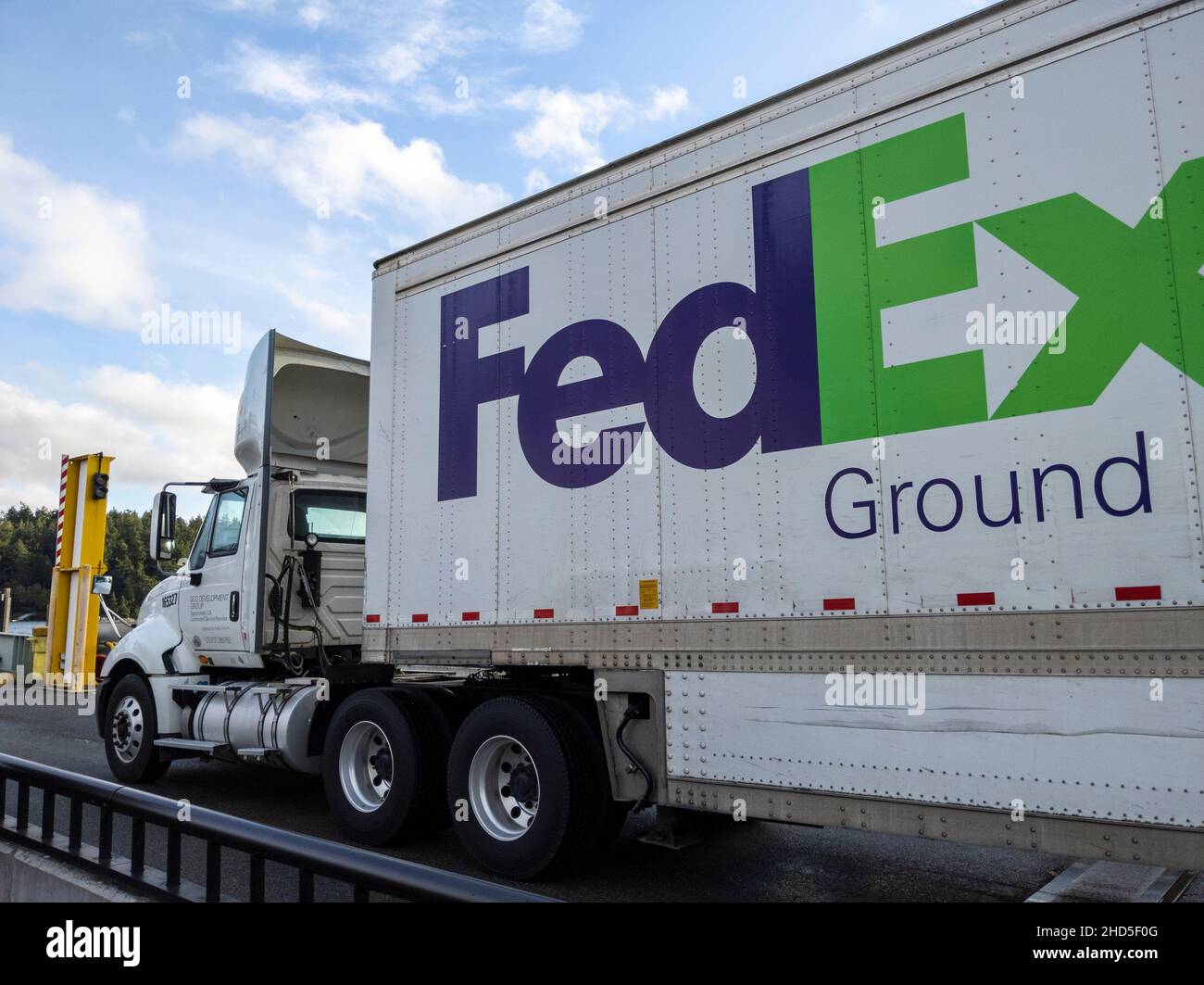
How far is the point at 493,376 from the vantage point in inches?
250

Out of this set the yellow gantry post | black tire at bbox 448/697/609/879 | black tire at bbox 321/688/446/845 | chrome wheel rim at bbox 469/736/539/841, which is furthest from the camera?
the yellow gantry post

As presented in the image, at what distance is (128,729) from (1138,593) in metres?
9.02

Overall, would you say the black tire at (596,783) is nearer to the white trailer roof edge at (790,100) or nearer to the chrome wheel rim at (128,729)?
the white trailer roof edge at (790,100)

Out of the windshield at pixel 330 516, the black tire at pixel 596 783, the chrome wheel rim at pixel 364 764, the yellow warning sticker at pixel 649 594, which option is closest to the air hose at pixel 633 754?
the black tire at pixel 596 783

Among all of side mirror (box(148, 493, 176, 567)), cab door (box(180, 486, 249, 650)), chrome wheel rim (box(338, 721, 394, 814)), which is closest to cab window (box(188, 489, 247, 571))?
cab door (box(180, 486, 249, 650))

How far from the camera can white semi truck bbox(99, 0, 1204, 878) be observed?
376cm

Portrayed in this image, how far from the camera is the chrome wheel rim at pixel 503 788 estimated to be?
5805mm

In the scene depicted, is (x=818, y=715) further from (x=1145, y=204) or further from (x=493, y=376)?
(x=493, y=376)

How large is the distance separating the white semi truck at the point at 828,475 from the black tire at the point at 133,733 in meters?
3.27

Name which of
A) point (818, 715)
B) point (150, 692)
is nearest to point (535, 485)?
point (818, 715)

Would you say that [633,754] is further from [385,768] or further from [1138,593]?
[1138,593]

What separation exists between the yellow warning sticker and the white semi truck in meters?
0.03

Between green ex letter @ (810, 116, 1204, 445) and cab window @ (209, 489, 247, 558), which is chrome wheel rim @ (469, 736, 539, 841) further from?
cab window @ (209, 489, 247, 558)
